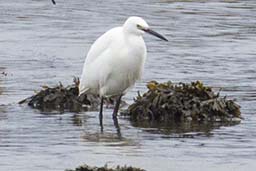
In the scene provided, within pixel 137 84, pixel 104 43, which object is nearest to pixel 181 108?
pixel 104 43

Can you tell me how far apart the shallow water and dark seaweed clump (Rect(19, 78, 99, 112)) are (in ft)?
0.73

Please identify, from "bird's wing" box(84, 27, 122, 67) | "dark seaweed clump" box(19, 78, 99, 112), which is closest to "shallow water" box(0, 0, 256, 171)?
"dark seaweed clump" box(19, 78, 99, 112)

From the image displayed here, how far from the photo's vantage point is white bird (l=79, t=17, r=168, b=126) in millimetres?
12172

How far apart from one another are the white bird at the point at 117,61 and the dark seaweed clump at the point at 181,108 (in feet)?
0.88

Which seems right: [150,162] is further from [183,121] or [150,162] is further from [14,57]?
[14,57]

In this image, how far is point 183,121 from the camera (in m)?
12.1

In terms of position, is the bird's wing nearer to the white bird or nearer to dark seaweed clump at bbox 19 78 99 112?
the white bird

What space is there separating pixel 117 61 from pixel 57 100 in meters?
1.02

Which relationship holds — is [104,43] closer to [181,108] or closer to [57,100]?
[57,100]

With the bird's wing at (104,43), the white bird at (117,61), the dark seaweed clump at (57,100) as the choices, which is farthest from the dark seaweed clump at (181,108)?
the dark seaweed clump at (57,100)

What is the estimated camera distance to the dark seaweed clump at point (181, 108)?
12.2 metres

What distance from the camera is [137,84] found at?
14.7 meters

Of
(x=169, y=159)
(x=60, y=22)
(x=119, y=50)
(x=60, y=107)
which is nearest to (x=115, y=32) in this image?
(x=119, y=50)

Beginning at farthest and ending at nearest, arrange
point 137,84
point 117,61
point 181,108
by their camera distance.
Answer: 1. point 137,84
2. point 117,61
3. point 181,108
